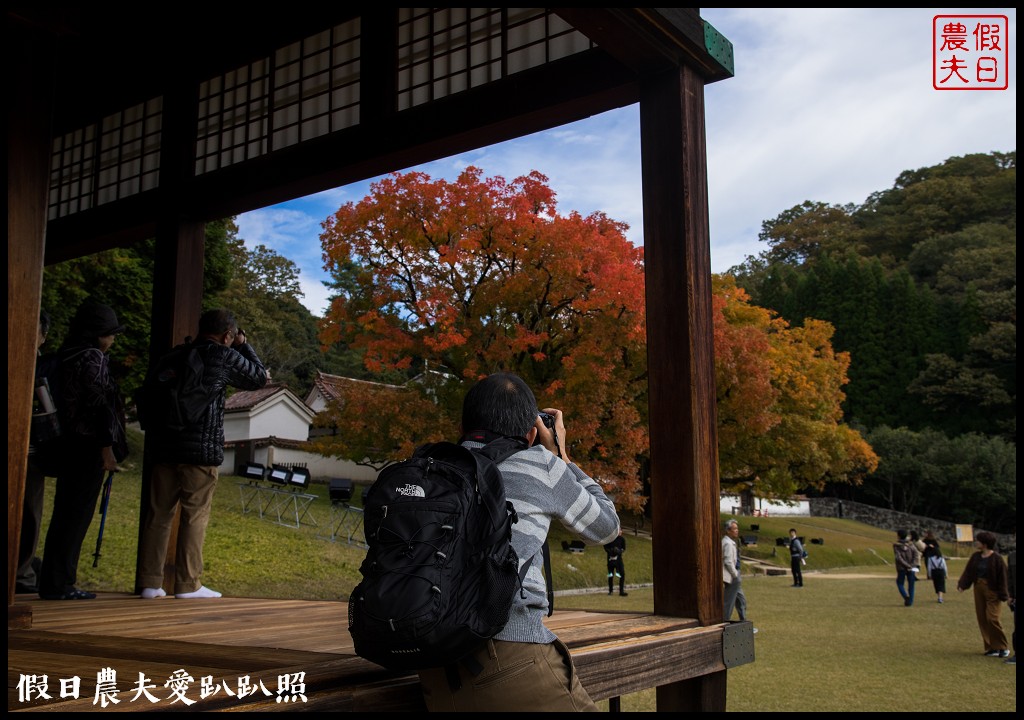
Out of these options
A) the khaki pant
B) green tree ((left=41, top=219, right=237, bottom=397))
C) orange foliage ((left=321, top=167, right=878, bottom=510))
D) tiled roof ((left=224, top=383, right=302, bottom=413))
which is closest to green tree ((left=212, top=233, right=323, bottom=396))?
tiled roof ((left=224, top=383, right=302, bottom=413))

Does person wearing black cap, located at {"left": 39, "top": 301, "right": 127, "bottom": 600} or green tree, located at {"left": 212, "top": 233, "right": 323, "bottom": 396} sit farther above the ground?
green tree, located at {"left": 212, "top": 233, "right": 323, "bottom": 396}

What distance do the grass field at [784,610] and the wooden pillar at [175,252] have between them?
4898 mm

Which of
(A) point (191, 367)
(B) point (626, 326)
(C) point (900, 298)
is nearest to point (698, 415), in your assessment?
(A) point (191, 367)

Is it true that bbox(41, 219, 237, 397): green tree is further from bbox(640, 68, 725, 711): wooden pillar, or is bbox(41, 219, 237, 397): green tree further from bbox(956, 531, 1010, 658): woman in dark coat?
bbox(640, 68, 725, 711): wooden pillar

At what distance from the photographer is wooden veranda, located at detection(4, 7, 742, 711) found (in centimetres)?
271

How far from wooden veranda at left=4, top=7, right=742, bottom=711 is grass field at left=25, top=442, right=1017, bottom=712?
4.08m

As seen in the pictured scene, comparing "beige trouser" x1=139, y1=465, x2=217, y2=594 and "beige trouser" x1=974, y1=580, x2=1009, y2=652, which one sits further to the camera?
"beige trouser" x1=974, y1=580, x2=1009, y2=652

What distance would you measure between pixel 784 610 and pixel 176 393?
1163cm

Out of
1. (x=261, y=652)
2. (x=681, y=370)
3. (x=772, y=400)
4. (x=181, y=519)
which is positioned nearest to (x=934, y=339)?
(x=772, y=400)

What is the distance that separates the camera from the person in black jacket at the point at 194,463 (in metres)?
Result: 4.25

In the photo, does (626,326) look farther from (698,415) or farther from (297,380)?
(297,380)

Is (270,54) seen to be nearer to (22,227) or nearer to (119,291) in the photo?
(22,227)

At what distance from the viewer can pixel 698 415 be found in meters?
3.29

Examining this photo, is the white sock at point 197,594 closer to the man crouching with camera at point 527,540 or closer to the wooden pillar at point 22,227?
the wooden pillar at point 22,227
